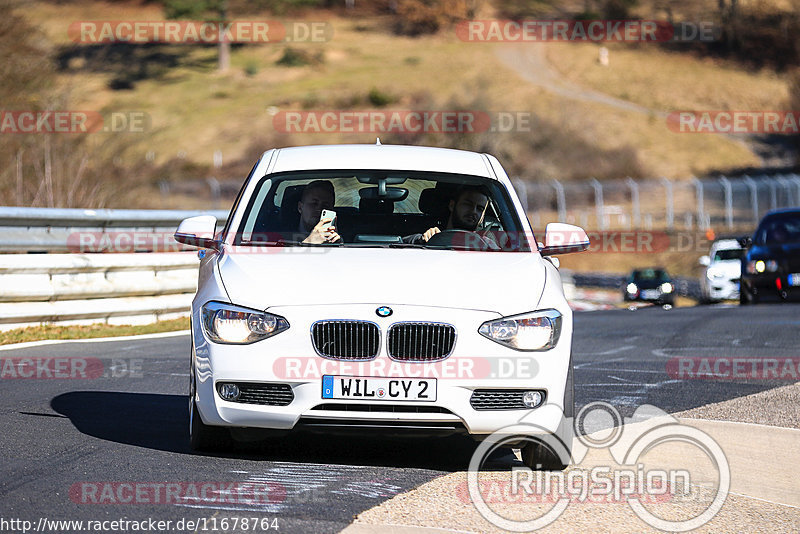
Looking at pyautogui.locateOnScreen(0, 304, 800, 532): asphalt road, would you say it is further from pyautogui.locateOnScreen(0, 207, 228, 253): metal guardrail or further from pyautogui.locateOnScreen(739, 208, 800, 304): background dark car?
pyautogui.locateOnScreen(739, 208, 800, 304): background dark car

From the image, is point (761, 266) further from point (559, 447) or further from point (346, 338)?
point (346, 338)

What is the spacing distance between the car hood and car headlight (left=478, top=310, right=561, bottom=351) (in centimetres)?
5

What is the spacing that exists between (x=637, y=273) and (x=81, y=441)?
3281cm

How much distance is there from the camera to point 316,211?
7328mm

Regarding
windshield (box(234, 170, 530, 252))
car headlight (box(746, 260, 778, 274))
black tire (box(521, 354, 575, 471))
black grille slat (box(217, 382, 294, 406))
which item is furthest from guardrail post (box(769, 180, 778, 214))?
black grille slat (box(217, 382, 294, 406))

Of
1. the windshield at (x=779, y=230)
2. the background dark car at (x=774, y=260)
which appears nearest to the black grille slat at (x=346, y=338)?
the background dark car at (x=774, y=260)

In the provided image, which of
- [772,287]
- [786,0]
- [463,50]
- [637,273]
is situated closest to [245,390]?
[772,287]

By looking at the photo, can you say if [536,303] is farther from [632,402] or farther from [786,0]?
[786,0]

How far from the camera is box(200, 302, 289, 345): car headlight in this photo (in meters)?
6.14

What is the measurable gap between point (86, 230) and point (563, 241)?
744cm

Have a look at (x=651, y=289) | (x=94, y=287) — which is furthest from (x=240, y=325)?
(x=651, y=289)

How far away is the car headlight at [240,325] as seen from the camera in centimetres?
614

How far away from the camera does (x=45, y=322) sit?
12602mm

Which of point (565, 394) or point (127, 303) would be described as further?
point (127, 303)
